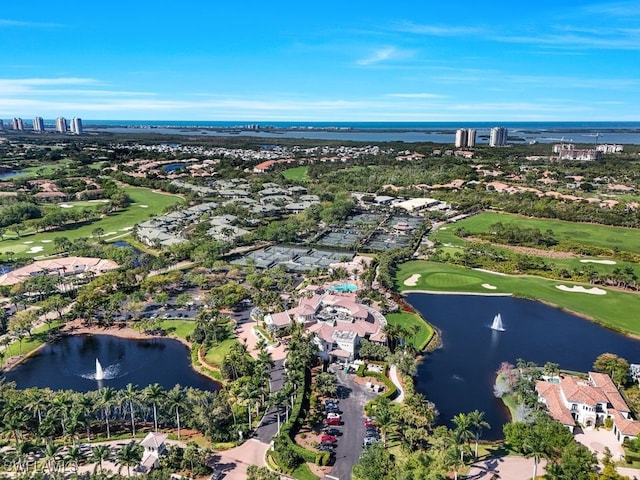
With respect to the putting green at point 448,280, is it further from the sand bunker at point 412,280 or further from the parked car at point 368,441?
the parked car at point 368,441

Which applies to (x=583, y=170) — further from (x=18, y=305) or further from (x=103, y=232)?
(x=18, y=305)

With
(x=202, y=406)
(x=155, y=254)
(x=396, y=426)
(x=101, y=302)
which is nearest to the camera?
(x=396, y=426)

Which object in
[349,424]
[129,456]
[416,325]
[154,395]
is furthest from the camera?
[416,325]

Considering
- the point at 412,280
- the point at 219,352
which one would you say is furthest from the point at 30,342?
the point at 412,280

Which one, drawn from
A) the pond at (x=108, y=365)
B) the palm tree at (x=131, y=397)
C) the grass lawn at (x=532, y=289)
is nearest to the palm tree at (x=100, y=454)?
the palm tree at (x=131, y=397)

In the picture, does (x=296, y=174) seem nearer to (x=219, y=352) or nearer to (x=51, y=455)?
(x=219, y=352)

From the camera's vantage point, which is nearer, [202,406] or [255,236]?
[202,406]

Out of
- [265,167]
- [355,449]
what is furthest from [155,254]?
[265,167]
